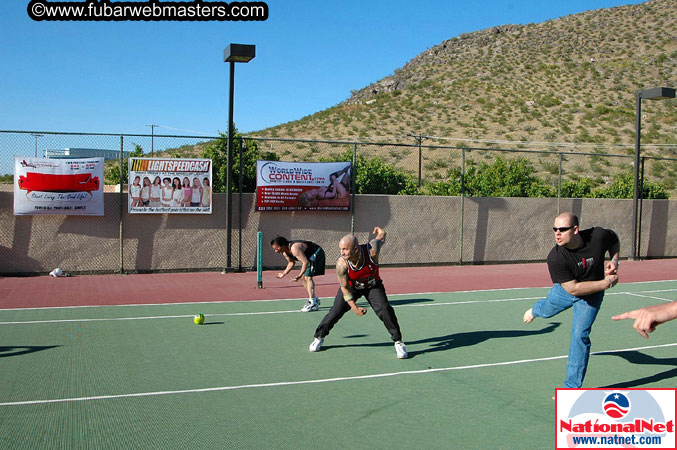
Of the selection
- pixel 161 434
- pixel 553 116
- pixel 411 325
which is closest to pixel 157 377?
pixel 161 434

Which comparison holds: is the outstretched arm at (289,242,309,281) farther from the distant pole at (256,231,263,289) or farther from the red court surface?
the distant pole at (256,231,263,289)

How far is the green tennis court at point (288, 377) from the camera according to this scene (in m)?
5.62

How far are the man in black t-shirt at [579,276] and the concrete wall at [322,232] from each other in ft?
38.6

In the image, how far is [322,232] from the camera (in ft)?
59.6

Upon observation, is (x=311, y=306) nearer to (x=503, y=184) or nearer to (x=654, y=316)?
(x=654, y=316)

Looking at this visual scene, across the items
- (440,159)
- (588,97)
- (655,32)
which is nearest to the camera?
(440,159)

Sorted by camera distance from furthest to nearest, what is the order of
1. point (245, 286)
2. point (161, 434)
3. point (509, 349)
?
point (245, 286) → point (509, 349) → point (161, 434)

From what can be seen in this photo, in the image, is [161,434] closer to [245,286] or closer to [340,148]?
[245,286]

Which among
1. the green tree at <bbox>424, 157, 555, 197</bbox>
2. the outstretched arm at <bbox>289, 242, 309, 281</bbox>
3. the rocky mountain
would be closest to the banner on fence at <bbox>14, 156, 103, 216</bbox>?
the outstretched arm at <bbox>289, 242, 309, 281</bbox>

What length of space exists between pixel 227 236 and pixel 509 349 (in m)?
9.50

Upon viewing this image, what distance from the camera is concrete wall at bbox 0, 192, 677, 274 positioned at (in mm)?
15805

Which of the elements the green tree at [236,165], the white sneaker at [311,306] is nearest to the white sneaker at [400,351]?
the white sneaker at [311,306]

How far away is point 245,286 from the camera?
14.7 m

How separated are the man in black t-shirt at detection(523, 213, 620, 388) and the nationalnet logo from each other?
6.53 ft
